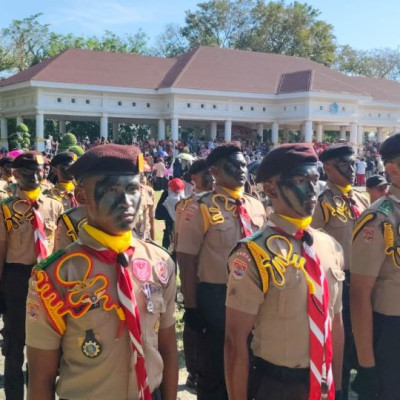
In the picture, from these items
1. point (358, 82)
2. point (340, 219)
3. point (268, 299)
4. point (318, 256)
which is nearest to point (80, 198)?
point (268, 299)

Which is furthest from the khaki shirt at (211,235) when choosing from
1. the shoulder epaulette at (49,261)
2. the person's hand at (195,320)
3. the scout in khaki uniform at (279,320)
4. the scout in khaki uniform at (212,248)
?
the shoulder epaulette at (49,261)

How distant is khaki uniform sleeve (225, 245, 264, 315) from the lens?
2.81m

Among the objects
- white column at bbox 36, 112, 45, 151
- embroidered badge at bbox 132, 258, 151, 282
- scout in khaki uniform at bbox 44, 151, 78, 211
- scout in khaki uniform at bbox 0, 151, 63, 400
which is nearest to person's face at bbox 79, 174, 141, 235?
embroidered badge at bbox 132, 258, 151, 282

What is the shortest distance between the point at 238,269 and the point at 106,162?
0.86 m

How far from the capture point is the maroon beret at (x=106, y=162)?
2.57m

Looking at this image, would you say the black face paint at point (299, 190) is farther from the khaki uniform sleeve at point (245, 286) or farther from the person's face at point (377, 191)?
the person's face at point (377, 191)

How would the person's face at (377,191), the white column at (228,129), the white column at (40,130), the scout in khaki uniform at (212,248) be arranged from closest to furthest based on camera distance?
1. the scout in khaki uniform at (212,248)
2. the person's face at (377,191)
3. the white column at (40,130)
4. the white column at (228,129)

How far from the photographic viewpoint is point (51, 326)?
7.91 feet

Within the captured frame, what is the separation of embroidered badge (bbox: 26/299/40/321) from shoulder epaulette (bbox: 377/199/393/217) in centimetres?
→ 210

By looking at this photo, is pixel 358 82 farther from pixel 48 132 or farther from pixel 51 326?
pixel 51 326

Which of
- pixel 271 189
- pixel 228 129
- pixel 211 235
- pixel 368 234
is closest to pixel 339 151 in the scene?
pixel 211 235

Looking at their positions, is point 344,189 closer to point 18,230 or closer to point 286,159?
point 286,159

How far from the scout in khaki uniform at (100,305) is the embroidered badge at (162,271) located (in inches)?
1.2

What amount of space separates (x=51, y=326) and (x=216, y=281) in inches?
91.9
